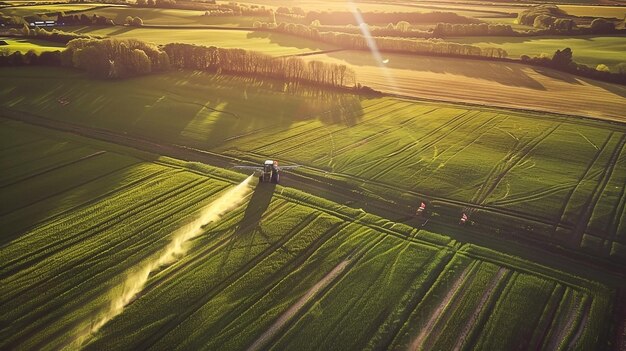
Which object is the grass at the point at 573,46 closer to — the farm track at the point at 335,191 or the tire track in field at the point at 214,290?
the farm track at the point at 335,191

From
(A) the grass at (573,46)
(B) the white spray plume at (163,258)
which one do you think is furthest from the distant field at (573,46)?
(B) the white spray plume at (163,258)

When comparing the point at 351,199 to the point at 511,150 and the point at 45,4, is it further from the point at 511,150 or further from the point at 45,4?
the point at 45,4

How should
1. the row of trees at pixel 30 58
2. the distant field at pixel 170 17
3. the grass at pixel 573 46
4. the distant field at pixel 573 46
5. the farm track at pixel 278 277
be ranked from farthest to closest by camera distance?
the distant field at pixel 170 17 < the distant field at pixel 573 46 < the grass at pixel 573 46 < the row of trees at pixel 30 58 < the farm track at pixel 278 277

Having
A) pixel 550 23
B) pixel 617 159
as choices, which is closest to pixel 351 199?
pixel 617 159

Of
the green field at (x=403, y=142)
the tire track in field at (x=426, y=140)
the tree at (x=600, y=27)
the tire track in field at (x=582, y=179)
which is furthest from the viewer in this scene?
the tree at (x=600, y=27)

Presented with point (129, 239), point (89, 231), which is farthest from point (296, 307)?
point (89, 231)

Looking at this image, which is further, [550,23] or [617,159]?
[550,23]
